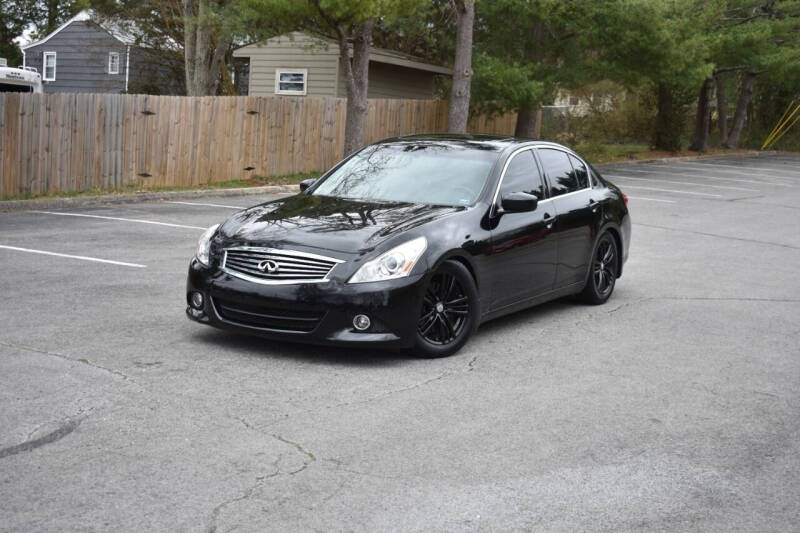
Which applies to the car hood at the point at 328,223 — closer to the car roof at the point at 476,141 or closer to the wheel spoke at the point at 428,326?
the wheel spoke at the point at 428,326

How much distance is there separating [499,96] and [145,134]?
38.3 ft

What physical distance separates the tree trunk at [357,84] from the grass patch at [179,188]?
1452 millimetres

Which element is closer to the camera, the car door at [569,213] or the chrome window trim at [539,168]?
the chrome window trim at [539,168]

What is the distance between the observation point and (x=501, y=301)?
8055 mm

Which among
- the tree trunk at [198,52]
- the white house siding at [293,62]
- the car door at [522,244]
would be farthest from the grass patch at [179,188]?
the car door at [522,244]

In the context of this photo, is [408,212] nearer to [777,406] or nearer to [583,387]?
[583,387]

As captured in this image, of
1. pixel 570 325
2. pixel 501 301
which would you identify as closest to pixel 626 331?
pixel 570 325

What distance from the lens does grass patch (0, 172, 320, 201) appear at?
59.5 feet

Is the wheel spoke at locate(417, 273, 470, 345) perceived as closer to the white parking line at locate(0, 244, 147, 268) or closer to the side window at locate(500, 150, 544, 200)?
the side window at locate(500, 150, 544, 200)

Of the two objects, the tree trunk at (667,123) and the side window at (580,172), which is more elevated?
the tree trunk at (667,123)

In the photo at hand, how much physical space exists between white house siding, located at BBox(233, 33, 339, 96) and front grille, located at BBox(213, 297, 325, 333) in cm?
2403

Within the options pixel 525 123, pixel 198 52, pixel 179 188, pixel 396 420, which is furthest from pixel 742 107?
pixel 396 420

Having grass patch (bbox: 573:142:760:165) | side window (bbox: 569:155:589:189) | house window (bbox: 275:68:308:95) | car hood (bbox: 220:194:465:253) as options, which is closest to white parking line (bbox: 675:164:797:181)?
grass patch (bbox: 573:142:760:165)

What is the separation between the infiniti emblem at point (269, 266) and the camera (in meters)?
7.06
